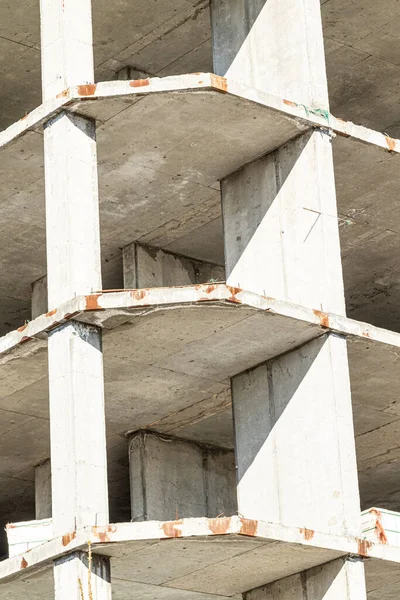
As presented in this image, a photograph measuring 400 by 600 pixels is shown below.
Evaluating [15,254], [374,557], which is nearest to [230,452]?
[15,254]

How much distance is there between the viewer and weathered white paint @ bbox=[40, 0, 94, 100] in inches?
794

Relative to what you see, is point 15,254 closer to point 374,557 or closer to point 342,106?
point 342,106

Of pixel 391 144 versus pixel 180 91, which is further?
pixel 391 144

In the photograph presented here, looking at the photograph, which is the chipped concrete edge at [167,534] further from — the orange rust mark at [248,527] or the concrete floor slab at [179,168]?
the concrete floor slab at [179,168]

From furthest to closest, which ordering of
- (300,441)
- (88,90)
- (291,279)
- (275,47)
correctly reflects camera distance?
(275,47), (291,279), (300,441), (88,90)

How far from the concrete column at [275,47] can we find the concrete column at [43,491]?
264 inches

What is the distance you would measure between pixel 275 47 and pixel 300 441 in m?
4.86

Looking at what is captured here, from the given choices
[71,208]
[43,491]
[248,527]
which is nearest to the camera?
[248,527]

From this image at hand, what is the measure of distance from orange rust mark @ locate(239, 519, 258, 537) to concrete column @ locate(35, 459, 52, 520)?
286 inches

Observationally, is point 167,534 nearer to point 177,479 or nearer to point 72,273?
point 72,273

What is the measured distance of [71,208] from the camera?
63.8 feet

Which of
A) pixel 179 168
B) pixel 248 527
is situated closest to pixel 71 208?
pixel 179 168

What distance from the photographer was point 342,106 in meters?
24.6

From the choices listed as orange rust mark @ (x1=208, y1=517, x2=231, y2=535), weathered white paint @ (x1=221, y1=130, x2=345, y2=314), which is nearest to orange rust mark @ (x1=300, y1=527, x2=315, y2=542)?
orange rust mark @ (x1=208, y1=517, x2=231, y2=535)
